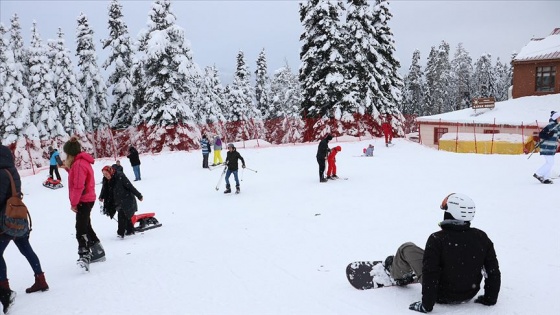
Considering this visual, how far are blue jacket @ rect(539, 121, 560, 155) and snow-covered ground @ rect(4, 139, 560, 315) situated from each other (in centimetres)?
109

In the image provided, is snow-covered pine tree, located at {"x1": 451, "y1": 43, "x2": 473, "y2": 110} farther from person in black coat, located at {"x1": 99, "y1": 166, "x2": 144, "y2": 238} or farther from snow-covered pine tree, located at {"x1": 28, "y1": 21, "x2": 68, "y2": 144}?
person in black coat, located at {"x1": 99, "y1": 166, "x2": 144, "y2": 238}

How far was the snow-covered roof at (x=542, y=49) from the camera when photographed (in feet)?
103

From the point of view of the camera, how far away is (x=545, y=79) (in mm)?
31969

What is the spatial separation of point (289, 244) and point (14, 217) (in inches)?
179

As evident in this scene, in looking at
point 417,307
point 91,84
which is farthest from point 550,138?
point 91,84

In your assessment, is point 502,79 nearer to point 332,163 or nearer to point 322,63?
point 322,63

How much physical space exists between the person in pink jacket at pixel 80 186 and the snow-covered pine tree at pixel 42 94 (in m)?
29.6

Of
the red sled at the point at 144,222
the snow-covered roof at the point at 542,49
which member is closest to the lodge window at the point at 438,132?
the snow-covered roof at the point at 542,49

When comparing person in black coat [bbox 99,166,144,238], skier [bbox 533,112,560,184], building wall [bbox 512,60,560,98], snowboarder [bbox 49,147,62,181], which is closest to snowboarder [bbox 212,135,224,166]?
snowboarder [bbox 49,147,62,181]

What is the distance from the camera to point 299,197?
39.9 feet

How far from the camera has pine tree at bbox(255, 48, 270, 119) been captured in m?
57.4

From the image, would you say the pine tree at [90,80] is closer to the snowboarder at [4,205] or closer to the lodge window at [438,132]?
the lodge window at [438,132]

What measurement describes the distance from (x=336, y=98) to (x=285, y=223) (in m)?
21.9

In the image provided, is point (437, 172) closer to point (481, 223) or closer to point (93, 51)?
point (481, 223)
